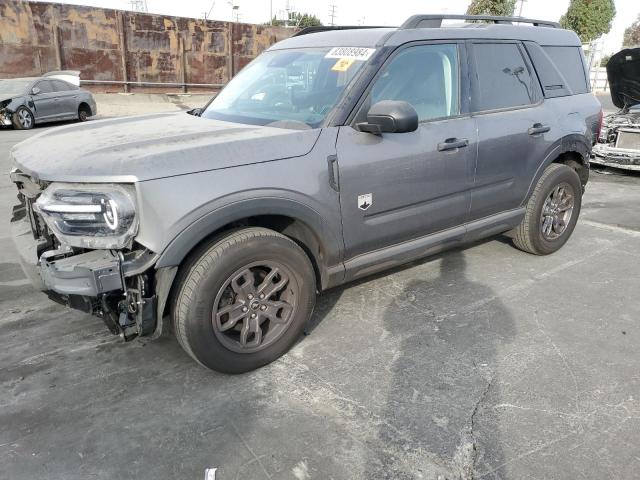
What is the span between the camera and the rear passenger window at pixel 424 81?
337 centimetres

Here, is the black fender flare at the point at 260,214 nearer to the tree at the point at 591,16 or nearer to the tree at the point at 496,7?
the tree at the point at 496,7

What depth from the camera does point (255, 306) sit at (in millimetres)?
2959

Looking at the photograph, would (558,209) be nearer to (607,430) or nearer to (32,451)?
(607,430)

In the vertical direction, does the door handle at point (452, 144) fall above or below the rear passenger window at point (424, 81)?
below

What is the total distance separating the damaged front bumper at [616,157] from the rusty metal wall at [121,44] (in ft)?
59.6

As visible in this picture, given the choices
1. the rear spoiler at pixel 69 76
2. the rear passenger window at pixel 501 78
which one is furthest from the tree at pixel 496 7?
the rear passenger window at pixel 501 78

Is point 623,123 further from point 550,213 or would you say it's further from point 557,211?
point 550,213

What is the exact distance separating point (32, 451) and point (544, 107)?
4.37 meters

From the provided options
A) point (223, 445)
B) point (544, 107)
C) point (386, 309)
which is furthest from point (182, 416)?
point (544, 107)

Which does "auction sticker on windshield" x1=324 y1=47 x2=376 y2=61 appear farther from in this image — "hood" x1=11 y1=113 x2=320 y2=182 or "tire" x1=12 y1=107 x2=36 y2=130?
"tire" x1=12 y1=107 x2=36 y2=130

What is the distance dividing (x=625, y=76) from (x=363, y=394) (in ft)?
27.5

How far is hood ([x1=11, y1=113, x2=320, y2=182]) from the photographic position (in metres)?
2.51

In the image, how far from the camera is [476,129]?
3.80 metres

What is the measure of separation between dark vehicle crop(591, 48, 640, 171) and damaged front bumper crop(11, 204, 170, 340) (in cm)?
826
